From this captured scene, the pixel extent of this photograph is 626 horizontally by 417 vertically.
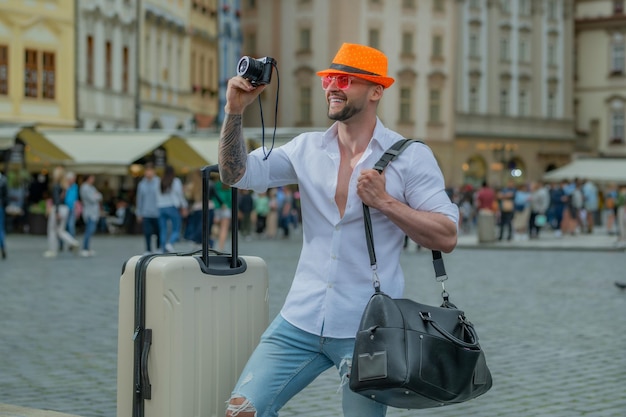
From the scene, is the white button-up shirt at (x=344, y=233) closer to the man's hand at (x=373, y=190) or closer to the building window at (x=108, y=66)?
the man's hand at (x=373, y=190)

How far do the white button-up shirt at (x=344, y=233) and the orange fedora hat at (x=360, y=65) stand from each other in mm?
197

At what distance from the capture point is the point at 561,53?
85375 mm

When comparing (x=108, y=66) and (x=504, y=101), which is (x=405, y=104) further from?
(x=108, y=66)

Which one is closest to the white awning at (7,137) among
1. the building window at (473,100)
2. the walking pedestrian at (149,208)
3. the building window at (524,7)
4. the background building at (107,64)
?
the background building at (107,64)

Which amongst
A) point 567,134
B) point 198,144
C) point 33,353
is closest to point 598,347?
point 33,353

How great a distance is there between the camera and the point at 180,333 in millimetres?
4688

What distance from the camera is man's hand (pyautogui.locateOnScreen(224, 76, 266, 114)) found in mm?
4434

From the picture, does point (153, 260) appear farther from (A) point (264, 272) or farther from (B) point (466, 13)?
(B) point (466, 13)

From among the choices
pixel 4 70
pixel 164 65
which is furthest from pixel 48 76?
pixel 164 65

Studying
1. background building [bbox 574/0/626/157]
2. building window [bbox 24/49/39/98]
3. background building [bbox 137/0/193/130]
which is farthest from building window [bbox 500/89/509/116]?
building window [bbox 24/49/39/98]

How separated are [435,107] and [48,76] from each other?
34.8 meters

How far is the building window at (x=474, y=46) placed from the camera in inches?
3100

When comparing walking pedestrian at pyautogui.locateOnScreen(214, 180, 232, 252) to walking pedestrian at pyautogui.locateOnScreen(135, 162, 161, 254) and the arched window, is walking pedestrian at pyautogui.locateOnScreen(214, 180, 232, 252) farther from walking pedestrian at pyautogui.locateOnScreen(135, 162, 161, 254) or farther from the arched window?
the arched window

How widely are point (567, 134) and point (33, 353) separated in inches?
2998
